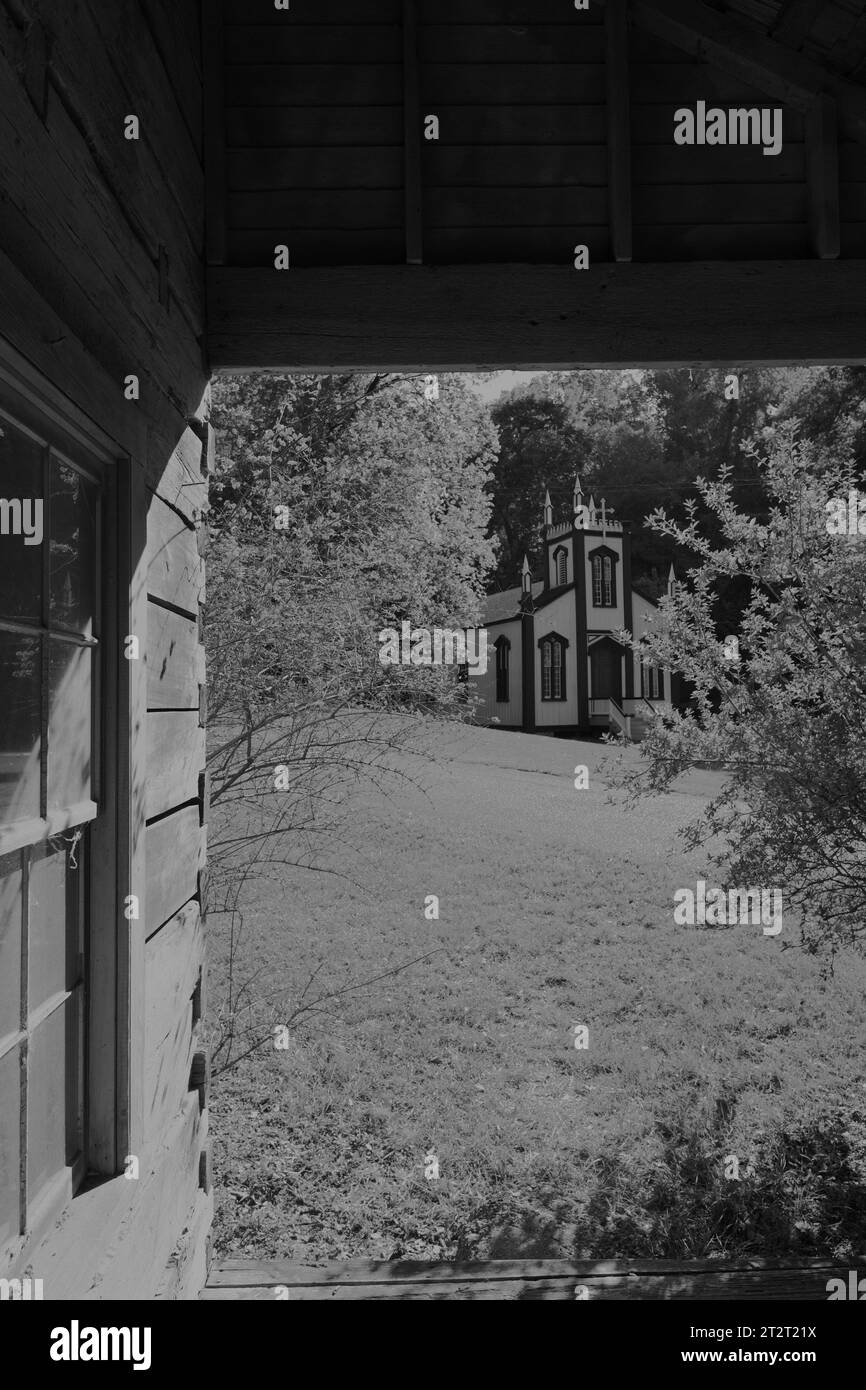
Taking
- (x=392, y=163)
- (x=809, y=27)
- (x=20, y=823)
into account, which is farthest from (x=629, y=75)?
(x=20, y=823)

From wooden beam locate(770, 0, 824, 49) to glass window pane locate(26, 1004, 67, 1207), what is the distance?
2.91 metres

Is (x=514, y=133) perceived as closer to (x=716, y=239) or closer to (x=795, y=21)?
(x=716, y=239)

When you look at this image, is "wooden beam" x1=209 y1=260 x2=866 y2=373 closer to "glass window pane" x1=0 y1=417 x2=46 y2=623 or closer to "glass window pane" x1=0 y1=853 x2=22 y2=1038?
"glass window pane" x1=0 y1=417 x2=46 y2=623

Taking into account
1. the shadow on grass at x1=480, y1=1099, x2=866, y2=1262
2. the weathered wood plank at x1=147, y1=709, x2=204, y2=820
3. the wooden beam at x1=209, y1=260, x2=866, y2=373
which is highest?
the wooden beam at x1=209, y1=260, x2=866, y2=373

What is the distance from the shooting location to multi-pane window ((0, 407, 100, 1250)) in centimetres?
126

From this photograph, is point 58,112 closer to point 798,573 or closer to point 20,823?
point 20,823

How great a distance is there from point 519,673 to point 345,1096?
995 centimetres

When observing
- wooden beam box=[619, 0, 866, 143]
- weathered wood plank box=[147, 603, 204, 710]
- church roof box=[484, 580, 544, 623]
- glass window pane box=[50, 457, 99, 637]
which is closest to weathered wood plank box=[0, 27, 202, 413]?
glass window pane box=[50, 457, 99, 637]

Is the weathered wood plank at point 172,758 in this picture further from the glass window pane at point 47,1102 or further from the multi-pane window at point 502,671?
the multi-pane window at point 502,671

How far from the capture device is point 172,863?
6.78 ft

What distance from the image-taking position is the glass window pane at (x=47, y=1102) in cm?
134

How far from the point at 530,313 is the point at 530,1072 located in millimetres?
4131

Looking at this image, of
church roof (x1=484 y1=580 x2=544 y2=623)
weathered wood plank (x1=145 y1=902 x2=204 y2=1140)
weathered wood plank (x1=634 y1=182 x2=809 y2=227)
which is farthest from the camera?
church roof (x1=484 y1=580 x2=544 y2=623)

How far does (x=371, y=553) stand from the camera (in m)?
5.57
